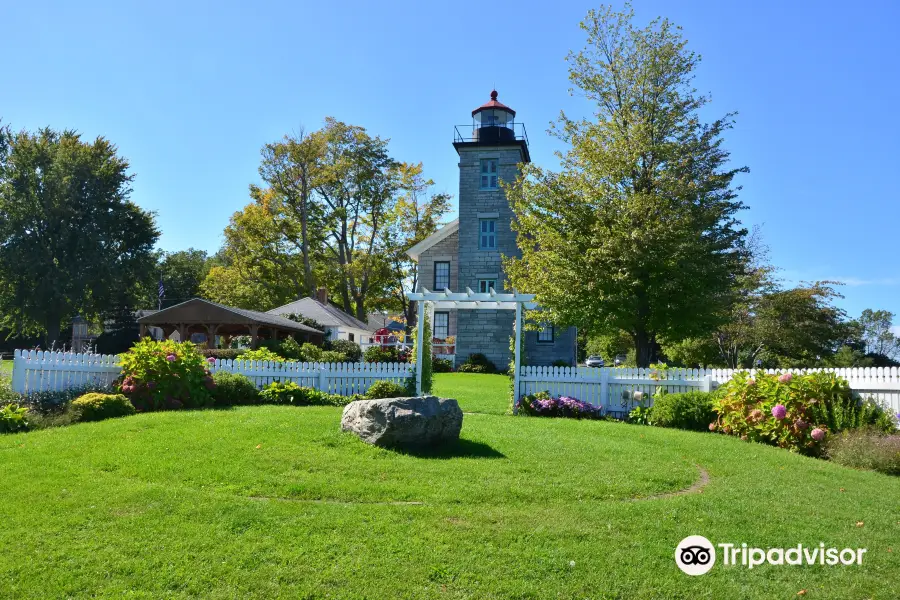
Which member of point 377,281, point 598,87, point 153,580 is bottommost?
point 153,580

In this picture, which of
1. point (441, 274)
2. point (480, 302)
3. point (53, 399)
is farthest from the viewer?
point (441, 274)

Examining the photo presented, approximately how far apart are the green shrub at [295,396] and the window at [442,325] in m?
18.0

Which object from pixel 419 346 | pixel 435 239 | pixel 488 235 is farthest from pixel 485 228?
pixel 419 346

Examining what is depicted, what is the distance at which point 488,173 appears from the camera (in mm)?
31219

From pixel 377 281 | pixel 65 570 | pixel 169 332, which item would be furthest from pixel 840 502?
pixel 377 281

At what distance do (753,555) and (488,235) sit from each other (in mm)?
26240

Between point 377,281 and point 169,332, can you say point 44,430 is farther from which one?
point 377,281

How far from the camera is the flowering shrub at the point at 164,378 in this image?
11734mm

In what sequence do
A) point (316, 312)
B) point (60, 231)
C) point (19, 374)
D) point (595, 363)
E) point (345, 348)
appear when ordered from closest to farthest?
point (19, 374)
point (345, 348)
point (60, 231)
point (316, 312)
point (595, 363)

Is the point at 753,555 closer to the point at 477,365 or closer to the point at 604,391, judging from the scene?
the point at 604,391

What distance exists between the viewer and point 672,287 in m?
16.6

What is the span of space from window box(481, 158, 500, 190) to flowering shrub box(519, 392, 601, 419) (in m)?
18.7

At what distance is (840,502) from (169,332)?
1209 inches

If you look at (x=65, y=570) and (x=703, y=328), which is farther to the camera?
(x=703, y=328)
